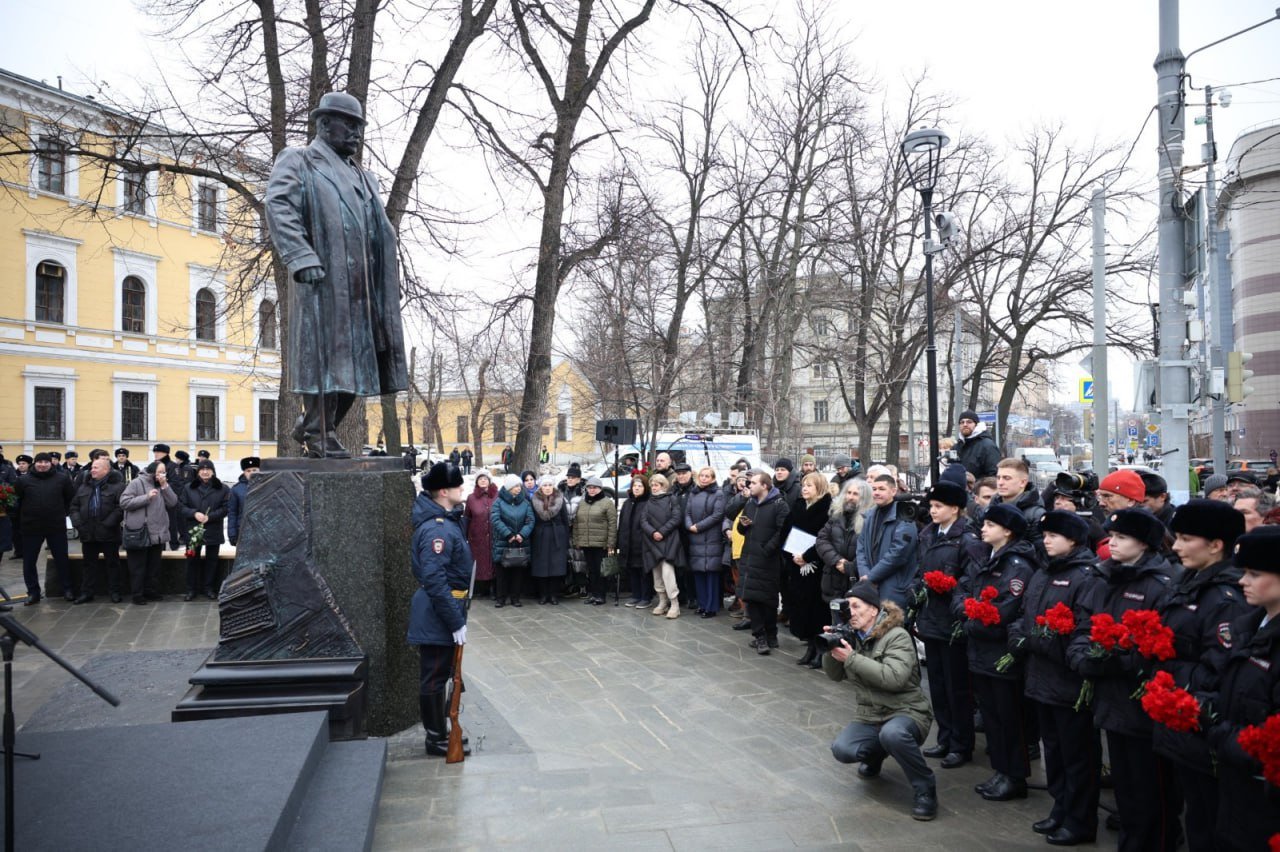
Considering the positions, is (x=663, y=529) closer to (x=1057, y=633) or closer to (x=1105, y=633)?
(x=1057, y=633)

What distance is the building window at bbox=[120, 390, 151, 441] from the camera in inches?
1266

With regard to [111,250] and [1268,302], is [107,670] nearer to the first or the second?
[111,250]

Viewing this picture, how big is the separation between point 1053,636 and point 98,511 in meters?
11.5

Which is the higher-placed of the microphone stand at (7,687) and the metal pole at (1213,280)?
the metal pole at (1213,280)

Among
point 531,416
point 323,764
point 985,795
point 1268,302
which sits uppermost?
point 1268,302

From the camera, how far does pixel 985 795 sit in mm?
4953

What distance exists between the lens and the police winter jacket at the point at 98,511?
10.9 meters

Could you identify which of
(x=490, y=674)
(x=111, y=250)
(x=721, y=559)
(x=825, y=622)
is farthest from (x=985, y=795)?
(x=111, y=250)

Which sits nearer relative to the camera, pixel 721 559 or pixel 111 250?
pixel 721 559

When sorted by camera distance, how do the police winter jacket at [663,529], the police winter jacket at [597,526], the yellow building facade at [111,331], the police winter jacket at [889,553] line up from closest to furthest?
the police winter jacket at [889,553] → the police winter jacket at [663,529] → the police winter jacket at [597,526] → the yellow building facade at [111,331]

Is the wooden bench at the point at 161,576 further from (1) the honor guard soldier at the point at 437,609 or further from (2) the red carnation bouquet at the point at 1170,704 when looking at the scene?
(2) the red carnation bouquet at the point at 1170,704

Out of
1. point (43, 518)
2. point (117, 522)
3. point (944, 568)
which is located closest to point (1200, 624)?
point (944, 568)

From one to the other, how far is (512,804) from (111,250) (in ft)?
114

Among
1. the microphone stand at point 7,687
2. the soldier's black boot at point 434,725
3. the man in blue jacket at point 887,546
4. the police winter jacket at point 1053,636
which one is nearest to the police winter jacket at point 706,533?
the man in blue jacket at point 887,546
